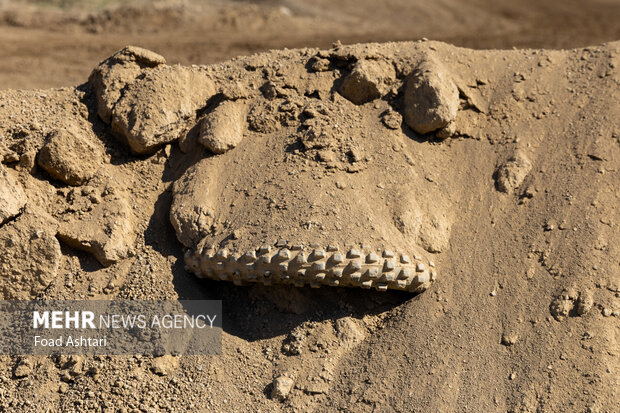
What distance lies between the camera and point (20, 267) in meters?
6.81

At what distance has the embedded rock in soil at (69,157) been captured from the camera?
721 centimetres

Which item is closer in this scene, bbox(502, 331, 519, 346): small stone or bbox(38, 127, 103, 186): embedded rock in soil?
bbox(502, 331, 519, 346): small stone

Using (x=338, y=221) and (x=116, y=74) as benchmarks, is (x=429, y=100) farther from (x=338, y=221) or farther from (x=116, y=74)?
(x=116, y=74)

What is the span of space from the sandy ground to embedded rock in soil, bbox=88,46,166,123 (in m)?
0.03

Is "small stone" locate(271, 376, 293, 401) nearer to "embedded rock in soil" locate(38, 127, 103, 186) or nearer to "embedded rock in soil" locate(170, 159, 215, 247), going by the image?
"embedded rock in soil" locate(170, 159, 215, 247)

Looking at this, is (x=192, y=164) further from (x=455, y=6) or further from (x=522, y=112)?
(x=455, y=6)

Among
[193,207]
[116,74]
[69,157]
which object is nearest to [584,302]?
[193,207]

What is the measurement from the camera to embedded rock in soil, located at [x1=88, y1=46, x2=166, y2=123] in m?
7.68

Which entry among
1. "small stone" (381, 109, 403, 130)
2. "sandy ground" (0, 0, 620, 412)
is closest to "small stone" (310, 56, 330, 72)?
"sandy ground" (0, 0, 620, 412)

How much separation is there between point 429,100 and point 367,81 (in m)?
0.82

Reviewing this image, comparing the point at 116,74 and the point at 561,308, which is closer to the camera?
the point at 561,308

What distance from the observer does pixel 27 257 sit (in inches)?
270

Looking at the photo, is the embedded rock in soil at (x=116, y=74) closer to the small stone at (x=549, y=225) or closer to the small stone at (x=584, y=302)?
the small stone at (x=549, y=225)
